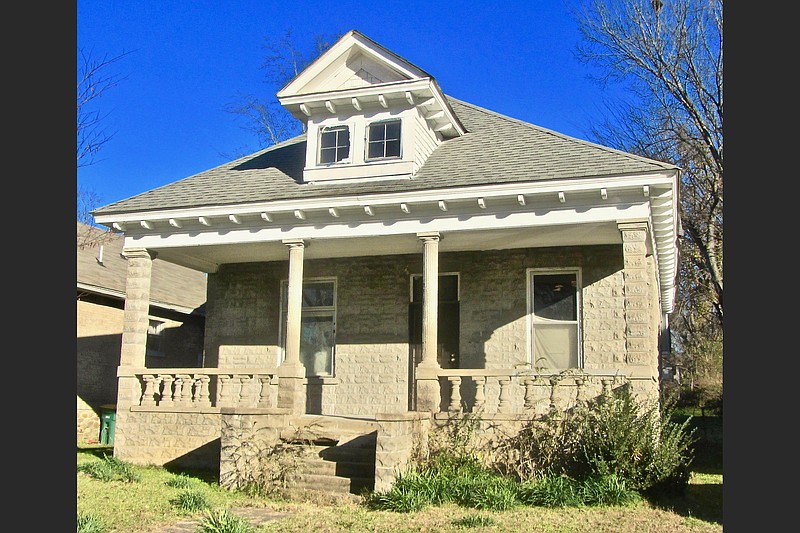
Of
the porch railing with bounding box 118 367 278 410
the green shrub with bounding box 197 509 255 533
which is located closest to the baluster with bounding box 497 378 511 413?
the porch railing with bounding box 118 367 278 410

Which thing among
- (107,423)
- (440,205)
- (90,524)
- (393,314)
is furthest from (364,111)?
(107,423)

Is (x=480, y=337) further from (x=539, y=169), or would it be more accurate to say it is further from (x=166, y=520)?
(x=166, y=520)

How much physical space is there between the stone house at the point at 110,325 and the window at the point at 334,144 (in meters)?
7.75

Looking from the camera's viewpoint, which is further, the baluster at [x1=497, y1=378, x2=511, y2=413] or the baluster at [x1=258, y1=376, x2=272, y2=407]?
the baluster at [x1=258, y1=376, x2=272, y2=407]

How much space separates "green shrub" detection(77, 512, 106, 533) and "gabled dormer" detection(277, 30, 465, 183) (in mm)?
7506

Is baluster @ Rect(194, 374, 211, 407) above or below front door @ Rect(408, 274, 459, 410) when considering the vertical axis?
below

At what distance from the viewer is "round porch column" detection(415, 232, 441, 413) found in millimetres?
11734

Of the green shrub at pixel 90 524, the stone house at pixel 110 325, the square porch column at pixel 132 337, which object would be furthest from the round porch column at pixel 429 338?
the stone house at pixel 110 325

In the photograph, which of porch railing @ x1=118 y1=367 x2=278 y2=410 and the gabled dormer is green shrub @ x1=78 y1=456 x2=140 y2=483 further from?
the gabled dormer

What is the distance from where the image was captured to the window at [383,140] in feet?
46.4

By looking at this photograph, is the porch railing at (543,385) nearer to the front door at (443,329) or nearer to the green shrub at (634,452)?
the green shrub at (634,452)

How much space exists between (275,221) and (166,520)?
596 cm

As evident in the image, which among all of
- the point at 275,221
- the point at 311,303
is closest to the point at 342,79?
the point at 275,221

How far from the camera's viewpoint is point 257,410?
11.3 meters
